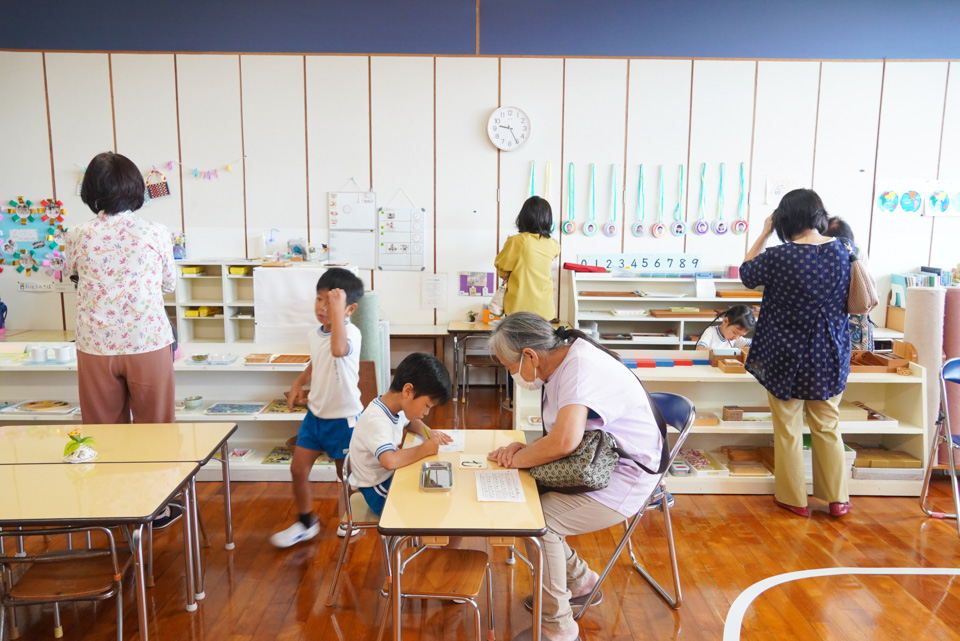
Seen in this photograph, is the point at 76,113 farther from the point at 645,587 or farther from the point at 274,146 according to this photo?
the point at 645,587

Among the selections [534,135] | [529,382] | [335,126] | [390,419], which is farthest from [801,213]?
[335,126]

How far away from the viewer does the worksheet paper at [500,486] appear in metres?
2.12

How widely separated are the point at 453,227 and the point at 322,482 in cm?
304

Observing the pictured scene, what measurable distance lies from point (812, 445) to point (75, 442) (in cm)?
357

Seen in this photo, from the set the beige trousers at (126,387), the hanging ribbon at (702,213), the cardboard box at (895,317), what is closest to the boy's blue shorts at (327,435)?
the beige trousers at (126,387)

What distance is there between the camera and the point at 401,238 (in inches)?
247

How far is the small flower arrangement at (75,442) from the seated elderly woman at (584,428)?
5.07ft

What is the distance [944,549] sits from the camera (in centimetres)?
327

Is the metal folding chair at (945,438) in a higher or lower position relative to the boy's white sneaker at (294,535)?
higher

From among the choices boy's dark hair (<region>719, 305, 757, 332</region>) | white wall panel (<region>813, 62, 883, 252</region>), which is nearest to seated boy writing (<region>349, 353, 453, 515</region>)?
boy's dark hair (<region>719, 305, 757, 332</region>)

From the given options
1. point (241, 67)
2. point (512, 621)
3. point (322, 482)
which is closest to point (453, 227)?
point (241, 67)

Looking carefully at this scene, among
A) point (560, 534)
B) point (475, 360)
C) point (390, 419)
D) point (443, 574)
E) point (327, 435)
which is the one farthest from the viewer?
point (475, 360)

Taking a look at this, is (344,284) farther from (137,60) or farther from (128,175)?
(137,60)

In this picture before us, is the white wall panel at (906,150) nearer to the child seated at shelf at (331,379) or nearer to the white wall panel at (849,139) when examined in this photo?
the white wall panel at (849,139)
